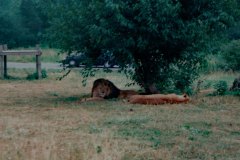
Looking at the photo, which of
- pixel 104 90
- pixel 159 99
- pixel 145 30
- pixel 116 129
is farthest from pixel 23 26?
pixel 116 129

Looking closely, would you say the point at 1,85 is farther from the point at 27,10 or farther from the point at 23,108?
the point at 27,10

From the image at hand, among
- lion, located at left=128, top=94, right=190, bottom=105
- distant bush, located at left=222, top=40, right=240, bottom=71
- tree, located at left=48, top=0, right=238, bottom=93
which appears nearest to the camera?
lion, located at left=128, top=94, right=190, bottom=105

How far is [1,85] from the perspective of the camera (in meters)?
23.1

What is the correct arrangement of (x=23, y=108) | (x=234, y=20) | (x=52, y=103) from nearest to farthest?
(x=23, y=108) < (x=52, y=103) < (x=234, y=20)

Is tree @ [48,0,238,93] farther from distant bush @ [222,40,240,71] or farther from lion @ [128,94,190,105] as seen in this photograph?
distant bush @ [222,40,240,71]

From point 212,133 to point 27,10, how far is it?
57.7m

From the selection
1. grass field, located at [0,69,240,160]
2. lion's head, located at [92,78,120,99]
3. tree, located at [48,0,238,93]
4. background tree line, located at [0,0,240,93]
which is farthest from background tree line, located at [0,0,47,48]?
grass field, located at [0,69,240,160]

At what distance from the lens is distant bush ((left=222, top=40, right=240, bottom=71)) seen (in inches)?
1236

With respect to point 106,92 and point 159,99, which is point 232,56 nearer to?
point 106,92

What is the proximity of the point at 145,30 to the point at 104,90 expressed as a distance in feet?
8.32

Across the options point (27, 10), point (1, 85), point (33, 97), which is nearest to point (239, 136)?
point (33, 97)

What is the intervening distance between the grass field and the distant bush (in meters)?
14.2

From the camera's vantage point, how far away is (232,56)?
31.7 m

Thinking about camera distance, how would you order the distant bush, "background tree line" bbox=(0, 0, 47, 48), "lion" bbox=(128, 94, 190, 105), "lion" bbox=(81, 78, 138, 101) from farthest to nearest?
"background tree line" bbox=(0, 0, 47, 48)
the distant bush
"lion" bbox=(81, 78, 138, 101)
"lion" bbox=(128, 94, 190, 105)
